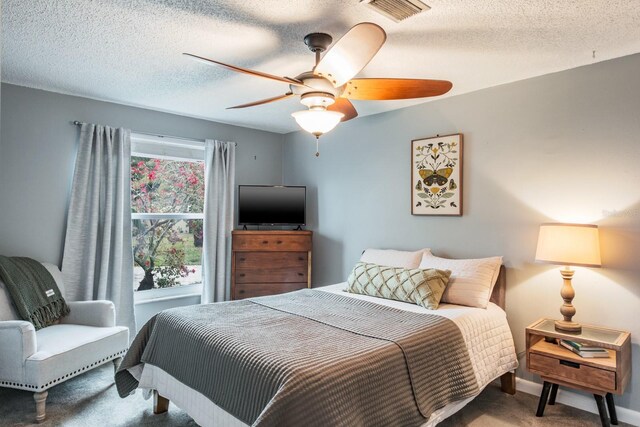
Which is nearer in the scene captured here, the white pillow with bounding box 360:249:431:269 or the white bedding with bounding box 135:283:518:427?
the white bedding with bounding box 135:283:518:427

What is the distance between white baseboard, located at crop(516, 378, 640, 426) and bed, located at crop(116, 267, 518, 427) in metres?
0.14

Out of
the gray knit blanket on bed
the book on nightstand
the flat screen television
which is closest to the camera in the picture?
the gray knit blanket on bed

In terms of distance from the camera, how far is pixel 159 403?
8.55 ft

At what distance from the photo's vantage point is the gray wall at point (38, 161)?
3256 mm

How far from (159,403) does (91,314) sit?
107 cm

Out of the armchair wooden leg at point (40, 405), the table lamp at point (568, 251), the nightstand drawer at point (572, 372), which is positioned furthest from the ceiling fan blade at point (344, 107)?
the armchair wooden leg at point (40, 405)

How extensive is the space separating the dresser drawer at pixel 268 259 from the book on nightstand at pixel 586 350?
2.64 meters

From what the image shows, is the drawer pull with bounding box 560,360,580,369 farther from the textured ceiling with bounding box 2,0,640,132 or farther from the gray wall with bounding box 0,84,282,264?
the gray wall with bounding box 0,84,282,264

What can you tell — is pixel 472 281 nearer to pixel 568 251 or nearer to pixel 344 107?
pixel 568 251

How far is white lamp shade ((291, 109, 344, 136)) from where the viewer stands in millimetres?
2215

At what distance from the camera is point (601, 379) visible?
232 centimetres

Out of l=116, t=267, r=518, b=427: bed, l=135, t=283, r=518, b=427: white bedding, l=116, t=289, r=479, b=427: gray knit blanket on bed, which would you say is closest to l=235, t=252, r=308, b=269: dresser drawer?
l=116, t=267, r=518, b=427: bed

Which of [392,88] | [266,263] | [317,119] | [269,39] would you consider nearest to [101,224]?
[266,263]

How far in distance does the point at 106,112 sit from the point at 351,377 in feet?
11.1
